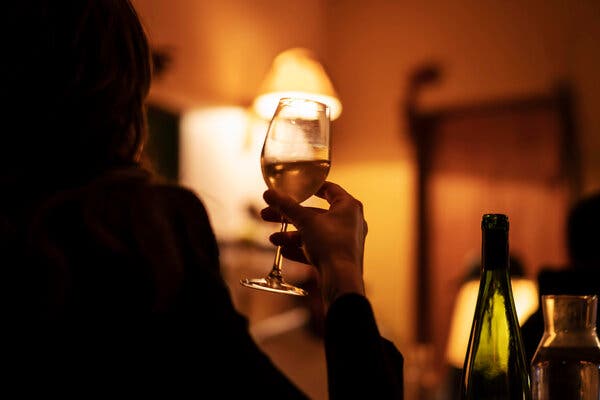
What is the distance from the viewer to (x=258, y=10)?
3193 millimetres

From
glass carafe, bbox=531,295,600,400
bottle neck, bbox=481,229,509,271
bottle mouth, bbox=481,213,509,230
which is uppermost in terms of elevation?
bottle mouth, bbox=481,213,509,230

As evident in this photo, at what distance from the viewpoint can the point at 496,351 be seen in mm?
800

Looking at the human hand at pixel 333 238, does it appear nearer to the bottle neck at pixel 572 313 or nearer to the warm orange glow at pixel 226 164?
the bottle neck at pixel 572 313

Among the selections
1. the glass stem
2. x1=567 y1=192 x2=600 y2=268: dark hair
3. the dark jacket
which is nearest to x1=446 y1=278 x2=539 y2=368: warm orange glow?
x1=567 y1=192 x2=600 y2=268: dark hair

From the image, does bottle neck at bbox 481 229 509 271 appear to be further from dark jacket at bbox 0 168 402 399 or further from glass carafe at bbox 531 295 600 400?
dark jacket at bbox 0 168 402 399

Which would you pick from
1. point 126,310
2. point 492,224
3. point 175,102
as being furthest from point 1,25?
point 175,102

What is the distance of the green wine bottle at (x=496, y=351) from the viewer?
0.79m

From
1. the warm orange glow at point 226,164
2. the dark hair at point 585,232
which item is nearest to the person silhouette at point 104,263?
the dark hair at point 585,232

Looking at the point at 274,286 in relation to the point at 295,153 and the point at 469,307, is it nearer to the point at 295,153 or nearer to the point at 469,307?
the point at 295,153

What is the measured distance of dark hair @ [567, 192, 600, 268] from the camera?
128 cm

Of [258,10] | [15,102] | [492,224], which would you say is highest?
[258,10]

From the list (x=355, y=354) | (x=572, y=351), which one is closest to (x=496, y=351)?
(x=572, y=351)

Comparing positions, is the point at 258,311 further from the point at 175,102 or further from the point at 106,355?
the point at 106,355

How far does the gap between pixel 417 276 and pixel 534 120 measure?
0.97 m
